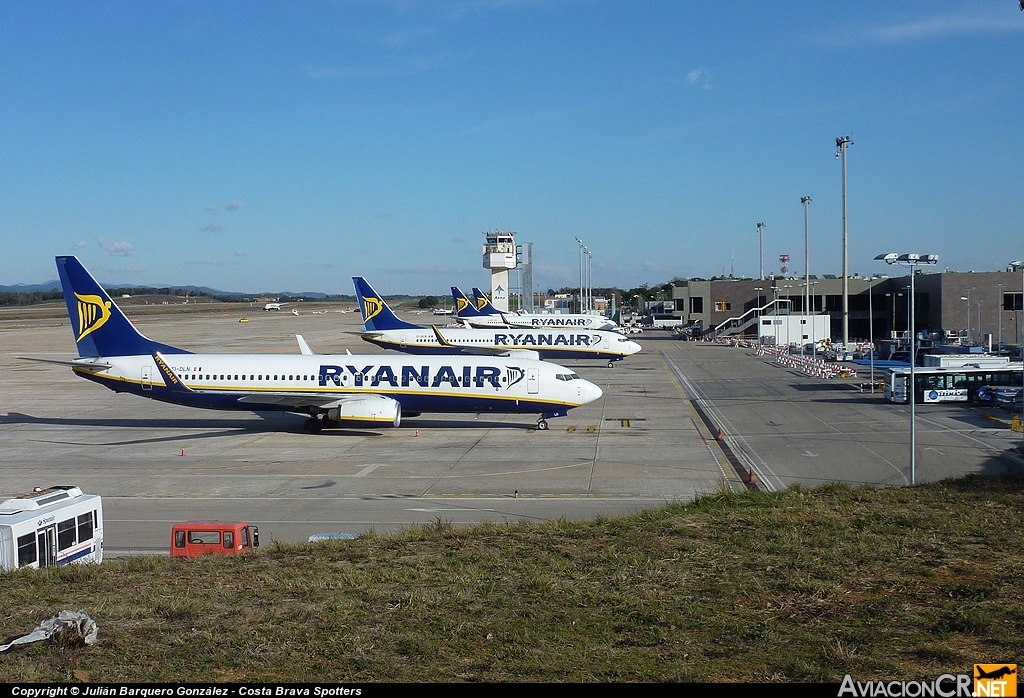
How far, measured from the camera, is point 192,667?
32.5 feet

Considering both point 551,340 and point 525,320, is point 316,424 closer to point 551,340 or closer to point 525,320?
point 551,340

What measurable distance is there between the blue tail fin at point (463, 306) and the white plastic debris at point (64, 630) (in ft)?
292

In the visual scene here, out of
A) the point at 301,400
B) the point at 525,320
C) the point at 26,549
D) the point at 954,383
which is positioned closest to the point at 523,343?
the point at 525,320

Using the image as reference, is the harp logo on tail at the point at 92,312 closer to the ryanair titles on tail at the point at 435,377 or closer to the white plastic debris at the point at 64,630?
the ryanair titles on tail at the point at 435,377

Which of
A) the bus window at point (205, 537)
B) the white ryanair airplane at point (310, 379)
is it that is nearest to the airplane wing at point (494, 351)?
the white ryanair airplane at point (310, 379)

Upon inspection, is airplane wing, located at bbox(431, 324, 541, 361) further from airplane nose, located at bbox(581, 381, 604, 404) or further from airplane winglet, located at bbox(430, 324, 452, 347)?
airplane nose, located at bbox(581, 381, 604, 404)

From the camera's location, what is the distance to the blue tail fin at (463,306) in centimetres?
10062

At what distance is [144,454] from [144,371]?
650 centimetres

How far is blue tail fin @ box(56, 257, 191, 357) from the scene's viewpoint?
4062cm

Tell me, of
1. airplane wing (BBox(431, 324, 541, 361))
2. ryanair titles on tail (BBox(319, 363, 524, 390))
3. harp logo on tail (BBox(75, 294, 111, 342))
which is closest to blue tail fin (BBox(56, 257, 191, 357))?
harp logo on tail (BBox(75, 294, 111, 342))

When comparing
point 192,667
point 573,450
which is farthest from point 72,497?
point 573,450

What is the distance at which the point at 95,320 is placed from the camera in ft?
133

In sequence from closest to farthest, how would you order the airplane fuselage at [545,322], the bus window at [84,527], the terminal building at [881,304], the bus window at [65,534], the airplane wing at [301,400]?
the bus window at [65,534], the bus window at [84,527], the airplane wing at [301,400], the airplane fuselage at [545,322], the terminal building at [881,304]

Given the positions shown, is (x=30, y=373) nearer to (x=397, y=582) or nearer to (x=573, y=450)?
(x=573, y=450)
